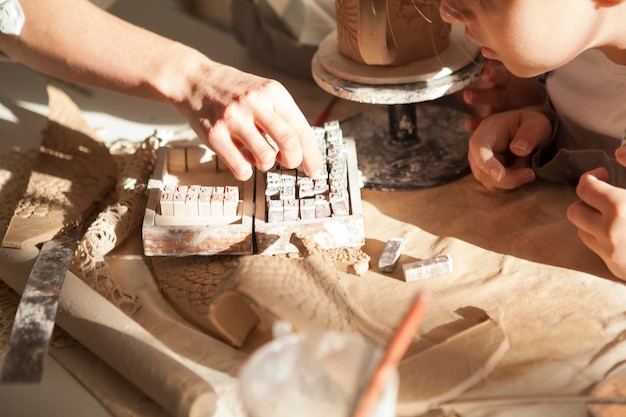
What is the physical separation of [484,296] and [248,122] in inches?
17.7

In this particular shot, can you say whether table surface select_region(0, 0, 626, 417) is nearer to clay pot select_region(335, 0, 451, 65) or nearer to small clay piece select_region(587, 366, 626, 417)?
small clay piece select_region(587, 366, 626, 417)

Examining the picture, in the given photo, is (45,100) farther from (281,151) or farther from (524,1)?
(524,1)

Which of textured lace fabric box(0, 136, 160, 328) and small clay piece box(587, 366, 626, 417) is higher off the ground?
textured lace fabric box(0, 136, 160, 328)

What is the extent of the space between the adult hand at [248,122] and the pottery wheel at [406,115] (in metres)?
0.19

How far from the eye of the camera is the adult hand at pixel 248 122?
3.84ft

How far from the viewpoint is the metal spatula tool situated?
3.11 feet

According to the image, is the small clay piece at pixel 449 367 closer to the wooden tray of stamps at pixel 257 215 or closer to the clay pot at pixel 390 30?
the wooden tray of stamps at pixel 257 215

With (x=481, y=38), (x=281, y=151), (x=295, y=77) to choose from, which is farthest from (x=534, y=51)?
(x=295, y=77)

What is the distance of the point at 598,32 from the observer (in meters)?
1.15

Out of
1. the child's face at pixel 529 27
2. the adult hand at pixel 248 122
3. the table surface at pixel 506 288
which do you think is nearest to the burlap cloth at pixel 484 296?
the table surface at pixel 506 288

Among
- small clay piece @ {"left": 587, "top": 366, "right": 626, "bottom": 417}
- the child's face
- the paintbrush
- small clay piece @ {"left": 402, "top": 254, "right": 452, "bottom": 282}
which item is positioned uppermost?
the child's face

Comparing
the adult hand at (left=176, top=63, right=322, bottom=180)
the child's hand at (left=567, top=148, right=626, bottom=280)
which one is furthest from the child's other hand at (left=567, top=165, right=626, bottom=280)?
the adult hand at (left=176, top=63, right=322, bottom=180)

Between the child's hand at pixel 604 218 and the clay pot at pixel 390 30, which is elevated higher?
the clay pot at pixel 390 30

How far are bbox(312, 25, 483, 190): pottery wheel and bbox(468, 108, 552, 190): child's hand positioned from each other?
0.26 feet
